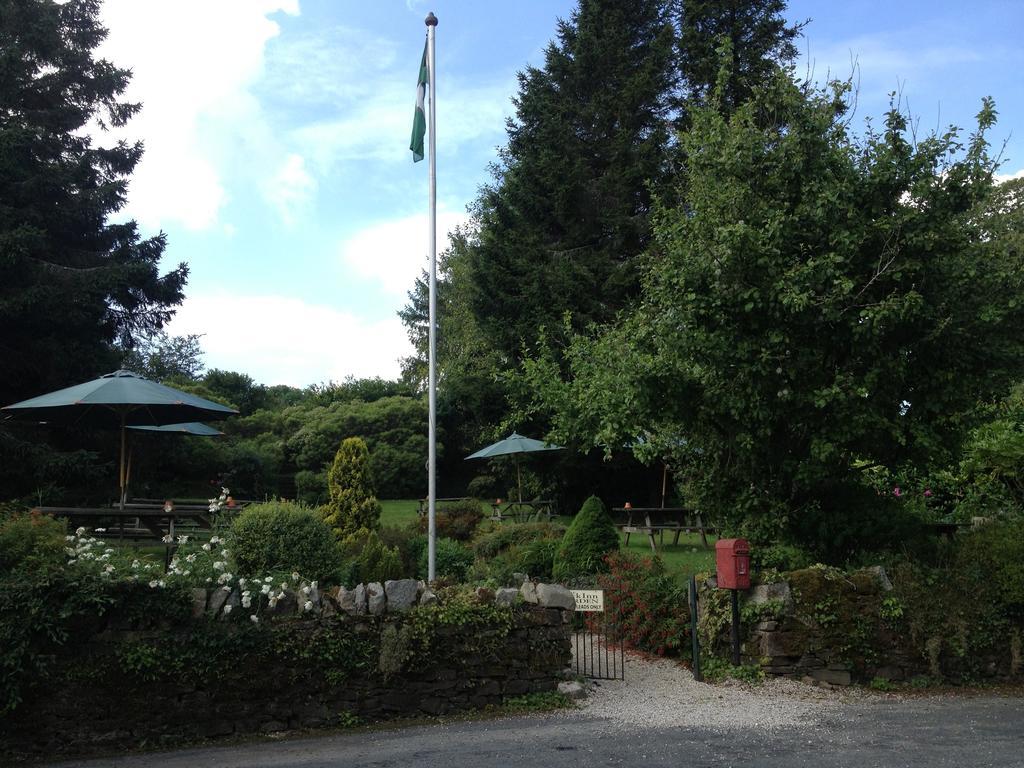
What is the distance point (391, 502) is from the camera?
25.4 m

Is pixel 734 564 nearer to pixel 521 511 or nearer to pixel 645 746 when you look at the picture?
pixel 645 746

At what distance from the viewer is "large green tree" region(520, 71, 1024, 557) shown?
8.53 meters

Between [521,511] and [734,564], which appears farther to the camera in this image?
[521,511]

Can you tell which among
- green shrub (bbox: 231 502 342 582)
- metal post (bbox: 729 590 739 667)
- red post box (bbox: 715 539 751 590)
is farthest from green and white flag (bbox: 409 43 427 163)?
metal post (bbox: 729 590 739 667)

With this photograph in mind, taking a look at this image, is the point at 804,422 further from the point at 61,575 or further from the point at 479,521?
the point at 479,521

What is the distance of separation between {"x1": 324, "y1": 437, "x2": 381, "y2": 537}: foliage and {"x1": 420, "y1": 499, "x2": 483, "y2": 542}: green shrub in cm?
178

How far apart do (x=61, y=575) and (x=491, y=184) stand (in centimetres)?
2810

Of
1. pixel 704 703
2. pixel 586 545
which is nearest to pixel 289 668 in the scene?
pixel 704 703

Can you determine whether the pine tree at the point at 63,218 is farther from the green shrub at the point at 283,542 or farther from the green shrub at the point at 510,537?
the green shrub at the point at 283,542

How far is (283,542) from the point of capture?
8.47 meters

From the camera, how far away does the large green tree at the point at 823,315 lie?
8531 mm

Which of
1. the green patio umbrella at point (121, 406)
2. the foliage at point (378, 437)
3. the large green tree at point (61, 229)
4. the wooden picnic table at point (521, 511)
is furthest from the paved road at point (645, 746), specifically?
the foliage at point (378, 437)

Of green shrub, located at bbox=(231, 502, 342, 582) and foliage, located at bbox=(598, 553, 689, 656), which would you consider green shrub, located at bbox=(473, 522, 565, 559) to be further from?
green shrub, located at bbox=(231, 502, 342, 582)

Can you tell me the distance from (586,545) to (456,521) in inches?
237
